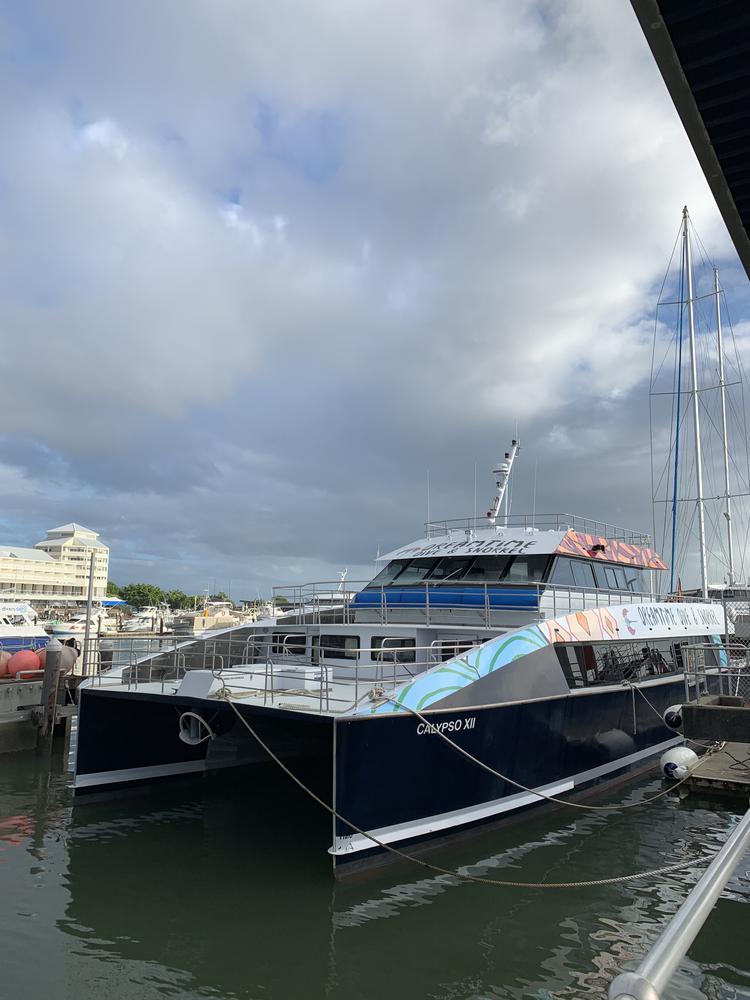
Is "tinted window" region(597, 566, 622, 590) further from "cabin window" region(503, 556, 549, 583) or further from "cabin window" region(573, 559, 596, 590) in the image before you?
"cabin window" region(503, 556, 549, 583)

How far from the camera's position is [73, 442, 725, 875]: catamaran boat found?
8750 mm

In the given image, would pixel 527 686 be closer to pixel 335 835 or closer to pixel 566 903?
pixel 566 903

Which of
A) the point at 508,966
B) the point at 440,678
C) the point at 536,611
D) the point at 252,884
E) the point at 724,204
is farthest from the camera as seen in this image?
the point at 536,611

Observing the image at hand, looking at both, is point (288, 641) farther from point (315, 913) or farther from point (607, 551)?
point (607, 551)

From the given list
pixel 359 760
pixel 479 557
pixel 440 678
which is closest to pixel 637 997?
pixel 359 760

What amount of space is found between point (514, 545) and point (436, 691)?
231 inches

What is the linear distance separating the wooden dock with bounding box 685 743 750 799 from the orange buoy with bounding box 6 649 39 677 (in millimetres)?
15560

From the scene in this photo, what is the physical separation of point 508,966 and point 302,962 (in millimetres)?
1936

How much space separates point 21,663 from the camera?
18531mm

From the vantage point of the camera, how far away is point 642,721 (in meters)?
13.8

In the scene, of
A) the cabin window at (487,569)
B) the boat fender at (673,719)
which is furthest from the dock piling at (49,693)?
the boat fender at (673,719)

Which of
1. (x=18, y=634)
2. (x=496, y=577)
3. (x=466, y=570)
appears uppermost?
(x=466, y=570)

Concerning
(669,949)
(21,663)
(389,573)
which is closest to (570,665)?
(389,573)

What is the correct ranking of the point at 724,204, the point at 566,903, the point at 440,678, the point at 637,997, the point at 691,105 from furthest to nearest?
the point at 440,678, the point at 566,903, the point at 724,204, the point at 691,105, the point at 637,997
